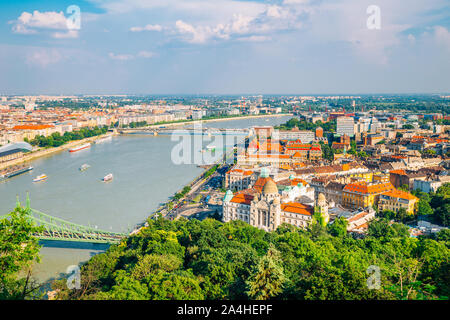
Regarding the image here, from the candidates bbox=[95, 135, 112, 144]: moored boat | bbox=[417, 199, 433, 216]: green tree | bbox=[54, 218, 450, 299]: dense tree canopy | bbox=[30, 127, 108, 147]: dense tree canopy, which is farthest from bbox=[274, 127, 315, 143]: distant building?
bbox=[54, 218, 450, 299]: dense tree canopy

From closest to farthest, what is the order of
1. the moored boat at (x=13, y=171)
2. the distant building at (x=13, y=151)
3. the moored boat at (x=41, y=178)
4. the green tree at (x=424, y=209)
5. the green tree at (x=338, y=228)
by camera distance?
the green tree at (x=338, y=228) → the green tree at (x=424, y=209) → the moored boat at (x=41, y=178) → the moored boat at (x=13, y=171) → the distant building at (x=13, y=151)

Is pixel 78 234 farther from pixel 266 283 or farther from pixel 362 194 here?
pixel 362 194

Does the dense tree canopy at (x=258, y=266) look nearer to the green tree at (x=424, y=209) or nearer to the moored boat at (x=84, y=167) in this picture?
the green tree at (x=424, y=209)

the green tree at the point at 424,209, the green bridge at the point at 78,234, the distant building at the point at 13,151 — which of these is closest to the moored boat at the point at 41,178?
the distant building at the point at 13,151

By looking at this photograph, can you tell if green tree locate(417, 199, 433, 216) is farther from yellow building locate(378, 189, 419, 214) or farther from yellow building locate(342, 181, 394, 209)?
yellow building locate(342, 181, 394, 209)

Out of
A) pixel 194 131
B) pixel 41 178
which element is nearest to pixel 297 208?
pixel 41 178

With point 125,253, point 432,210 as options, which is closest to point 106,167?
point 125,253

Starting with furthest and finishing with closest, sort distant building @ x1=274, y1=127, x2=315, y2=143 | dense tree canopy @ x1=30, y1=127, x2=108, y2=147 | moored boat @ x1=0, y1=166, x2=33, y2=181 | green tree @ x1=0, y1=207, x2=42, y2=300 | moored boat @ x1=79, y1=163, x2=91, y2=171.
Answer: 1. distant building @ x1=274, y1=127, x2=315, y2=143
2. dense tree canopy @ x1=30, y1=127, x2=108, y2=147
3. moored boat @ x1=79, y1=163, x2=91, y2=171
4. moored boat @ x1=0, y1=166, x2=33, y2=181
5. green tree @ x1=0, y1=207, x2=42, y2=300
